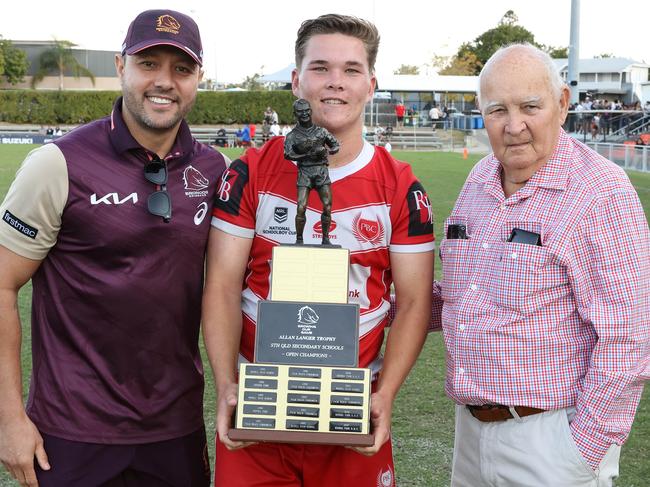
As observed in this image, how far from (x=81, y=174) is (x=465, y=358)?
1.58m

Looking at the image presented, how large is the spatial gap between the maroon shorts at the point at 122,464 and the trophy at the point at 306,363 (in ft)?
2.09

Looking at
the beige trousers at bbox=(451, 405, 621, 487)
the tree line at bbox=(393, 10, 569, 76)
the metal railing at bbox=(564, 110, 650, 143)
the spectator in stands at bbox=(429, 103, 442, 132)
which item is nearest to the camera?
the beige trousers at bbox=(451, 405, 621, 487)

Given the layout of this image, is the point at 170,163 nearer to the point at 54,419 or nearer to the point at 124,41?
the point at 124,41

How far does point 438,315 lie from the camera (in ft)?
11.9

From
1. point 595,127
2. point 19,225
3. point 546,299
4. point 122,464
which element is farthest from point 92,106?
point 546,299

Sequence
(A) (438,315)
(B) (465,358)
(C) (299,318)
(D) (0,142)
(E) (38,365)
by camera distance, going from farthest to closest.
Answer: (D) (0,142), (A) (438,315), (E) (38,365), (B) (465,358), (C) (299,318)

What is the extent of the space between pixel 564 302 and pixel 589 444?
493 mm

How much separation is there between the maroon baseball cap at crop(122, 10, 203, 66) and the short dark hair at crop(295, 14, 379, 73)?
16.4 inches

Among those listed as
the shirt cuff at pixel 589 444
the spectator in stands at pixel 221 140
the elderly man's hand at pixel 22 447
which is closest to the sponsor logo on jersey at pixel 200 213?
the elderly man's hand at pixel 22 447

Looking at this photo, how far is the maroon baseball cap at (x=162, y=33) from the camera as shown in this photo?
10.6 feet

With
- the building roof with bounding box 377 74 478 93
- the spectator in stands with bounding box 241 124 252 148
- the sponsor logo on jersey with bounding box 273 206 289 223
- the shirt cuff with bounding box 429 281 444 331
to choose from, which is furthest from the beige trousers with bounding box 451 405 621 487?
the building roof with bounding box 377 74 478 93

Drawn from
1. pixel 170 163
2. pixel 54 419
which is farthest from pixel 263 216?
pixel 54 419

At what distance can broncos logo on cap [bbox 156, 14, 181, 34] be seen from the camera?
3.25 meters

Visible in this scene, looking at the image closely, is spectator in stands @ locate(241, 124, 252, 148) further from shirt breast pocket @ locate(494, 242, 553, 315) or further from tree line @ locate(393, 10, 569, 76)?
tree line @ locate(393, 10, 569, 76)
